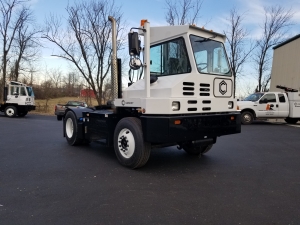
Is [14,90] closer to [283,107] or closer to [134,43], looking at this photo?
[134,43]

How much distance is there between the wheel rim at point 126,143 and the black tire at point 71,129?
248 cm

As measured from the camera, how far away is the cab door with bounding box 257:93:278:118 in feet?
51.0

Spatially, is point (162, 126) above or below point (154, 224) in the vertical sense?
above

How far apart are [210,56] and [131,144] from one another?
8.32 ft

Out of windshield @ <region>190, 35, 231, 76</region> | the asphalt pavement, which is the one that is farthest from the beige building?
windshield @ <region>190, 35, 231, 76</region>

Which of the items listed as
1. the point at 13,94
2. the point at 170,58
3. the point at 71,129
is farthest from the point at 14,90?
the point at 170,58

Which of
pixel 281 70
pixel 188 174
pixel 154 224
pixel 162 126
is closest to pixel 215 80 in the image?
pixel 162 126

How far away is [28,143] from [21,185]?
14.4ft

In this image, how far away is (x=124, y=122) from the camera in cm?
563

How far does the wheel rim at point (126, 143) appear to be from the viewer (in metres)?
5.49

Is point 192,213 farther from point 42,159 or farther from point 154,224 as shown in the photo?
point 42,159

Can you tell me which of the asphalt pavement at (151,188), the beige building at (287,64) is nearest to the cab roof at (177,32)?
the asphalt pavement at (151,188)

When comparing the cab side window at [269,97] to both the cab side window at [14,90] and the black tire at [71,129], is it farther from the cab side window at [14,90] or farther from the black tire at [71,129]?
the cab side window at [14,90]

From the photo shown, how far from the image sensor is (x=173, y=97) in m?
5.04
